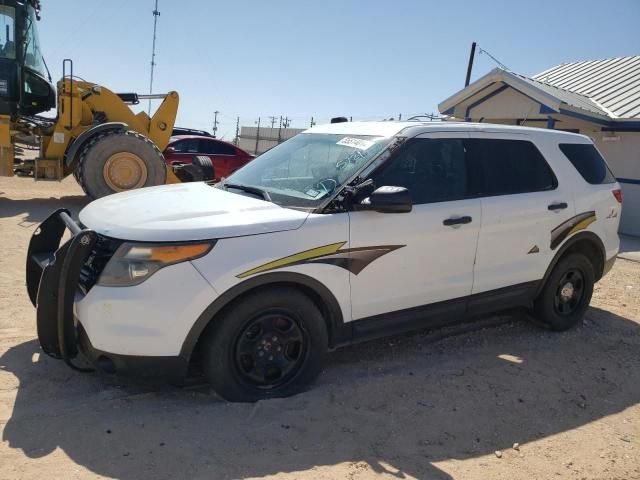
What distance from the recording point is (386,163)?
3957 millimetres

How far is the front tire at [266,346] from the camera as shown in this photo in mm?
3375

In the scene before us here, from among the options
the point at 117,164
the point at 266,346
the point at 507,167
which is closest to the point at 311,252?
the point at 266,346

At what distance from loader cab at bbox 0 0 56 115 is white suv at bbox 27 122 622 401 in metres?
7.69

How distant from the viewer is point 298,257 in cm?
348

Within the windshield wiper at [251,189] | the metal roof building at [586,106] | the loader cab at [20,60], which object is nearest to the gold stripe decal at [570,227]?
the windshield wiper at [251,189]

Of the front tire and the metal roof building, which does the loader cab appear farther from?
the metal roof building

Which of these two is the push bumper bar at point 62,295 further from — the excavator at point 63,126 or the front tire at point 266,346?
the excavator at point 63,126

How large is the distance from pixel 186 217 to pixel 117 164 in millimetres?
7831

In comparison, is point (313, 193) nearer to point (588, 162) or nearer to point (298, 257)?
point (298, 257)

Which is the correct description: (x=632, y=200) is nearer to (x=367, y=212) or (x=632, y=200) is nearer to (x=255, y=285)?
(x=367, y=212)

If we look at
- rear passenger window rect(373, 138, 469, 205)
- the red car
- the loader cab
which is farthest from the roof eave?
the loader cab

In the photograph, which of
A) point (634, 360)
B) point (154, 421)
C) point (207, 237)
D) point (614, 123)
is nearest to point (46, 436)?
point (154, 421)

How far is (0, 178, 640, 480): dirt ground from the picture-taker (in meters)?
2.97

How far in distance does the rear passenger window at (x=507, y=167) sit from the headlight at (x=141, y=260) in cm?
241
